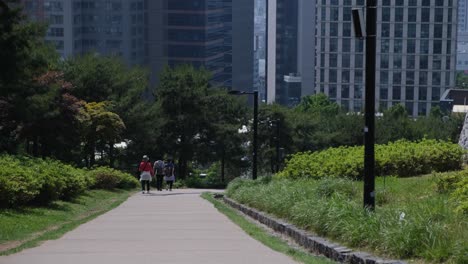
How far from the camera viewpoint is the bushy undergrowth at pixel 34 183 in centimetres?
1656

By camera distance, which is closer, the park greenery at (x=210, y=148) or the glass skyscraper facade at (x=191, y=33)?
the park greenery at (x=210, y=148)

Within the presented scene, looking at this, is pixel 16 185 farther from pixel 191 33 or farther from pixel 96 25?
pixel 191 33

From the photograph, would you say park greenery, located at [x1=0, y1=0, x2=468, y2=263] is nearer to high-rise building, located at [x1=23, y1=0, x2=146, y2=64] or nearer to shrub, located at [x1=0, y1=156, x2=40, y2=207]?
shrub, located at [x1=0, y1=156, x2=40, y2=207]

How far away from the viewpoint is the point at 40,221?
1617cm

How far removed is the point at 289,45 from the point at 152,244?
18321 centimetres

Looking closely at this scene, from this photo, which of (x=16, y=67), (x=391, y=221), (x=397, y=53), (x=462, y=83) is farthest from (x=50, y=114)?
(x=462, y=83)

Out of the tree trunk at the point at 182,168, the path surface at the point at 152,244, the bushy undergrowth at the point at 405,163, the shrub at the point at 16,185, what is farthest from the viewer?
the tree trunk at the point at 182,168

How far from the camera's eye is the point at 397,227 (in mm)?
9227

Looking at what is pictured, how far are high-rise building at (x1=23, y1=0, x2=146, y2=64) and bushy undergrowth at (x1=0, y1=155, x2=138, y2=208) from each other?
9286cm

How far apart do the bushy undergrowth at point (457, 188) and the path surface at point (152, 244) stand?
2.33 m

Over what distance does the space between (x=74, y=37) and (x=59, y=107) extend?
8490 cm

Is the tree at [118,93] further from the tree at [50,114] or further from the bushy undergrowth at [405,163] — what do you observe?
the bushy undergrowth at [405,163]

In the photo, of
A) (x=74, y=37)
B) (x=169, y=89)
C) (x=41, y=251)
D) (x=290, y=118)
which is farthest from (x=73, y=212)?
(x=74, y=37)

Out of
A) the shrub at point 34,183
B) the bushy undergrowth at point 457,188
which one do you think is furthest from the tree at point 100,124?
the bushy undergrowth at point 457,188
